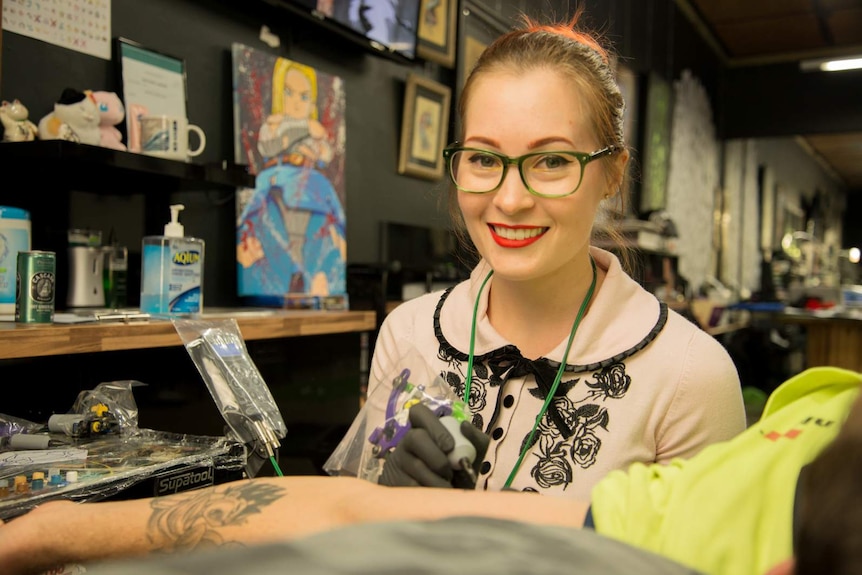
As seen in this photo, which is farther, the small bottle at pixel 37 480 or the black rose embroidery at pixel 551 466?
the black rose embroidery at pixel 551 466

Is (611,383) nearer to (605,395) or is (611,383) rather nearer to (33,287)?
(605,395)

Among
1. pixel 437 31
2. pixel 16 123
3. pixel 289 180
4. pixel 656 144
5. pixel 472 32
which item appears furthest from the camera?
pixel 656 144

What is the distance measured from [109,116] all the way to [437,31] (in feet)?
6.60

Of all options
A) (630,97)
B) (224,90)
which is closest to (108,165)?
(224,90)

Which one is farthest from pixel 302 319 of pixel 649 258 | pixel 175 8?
pixel 649 258

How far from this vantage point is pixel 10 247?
5.39 ft

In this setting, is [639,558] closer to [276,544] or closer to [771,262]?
[276,544]

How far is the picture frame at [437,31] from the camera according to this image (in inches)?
138

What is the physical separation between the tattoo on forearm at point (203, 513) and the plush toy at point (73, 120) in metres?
1.19

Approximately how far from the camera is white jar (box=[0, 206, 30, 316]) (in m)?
1.60

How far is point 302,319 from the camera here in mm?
2111

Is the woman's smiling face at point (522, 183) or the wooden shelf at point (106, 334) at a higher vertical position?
the woman's smiling face at point (522, 183)

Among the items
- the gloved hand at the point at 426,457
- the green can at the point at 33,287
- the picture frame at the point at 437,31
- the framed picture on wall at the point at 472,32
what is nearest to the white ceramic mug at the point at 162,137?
the green can at the point at 33,287

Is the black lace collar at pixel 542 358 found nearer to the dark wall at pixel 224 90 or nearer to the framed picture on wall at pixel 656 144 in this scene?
the dark wall at pixel 224 90
